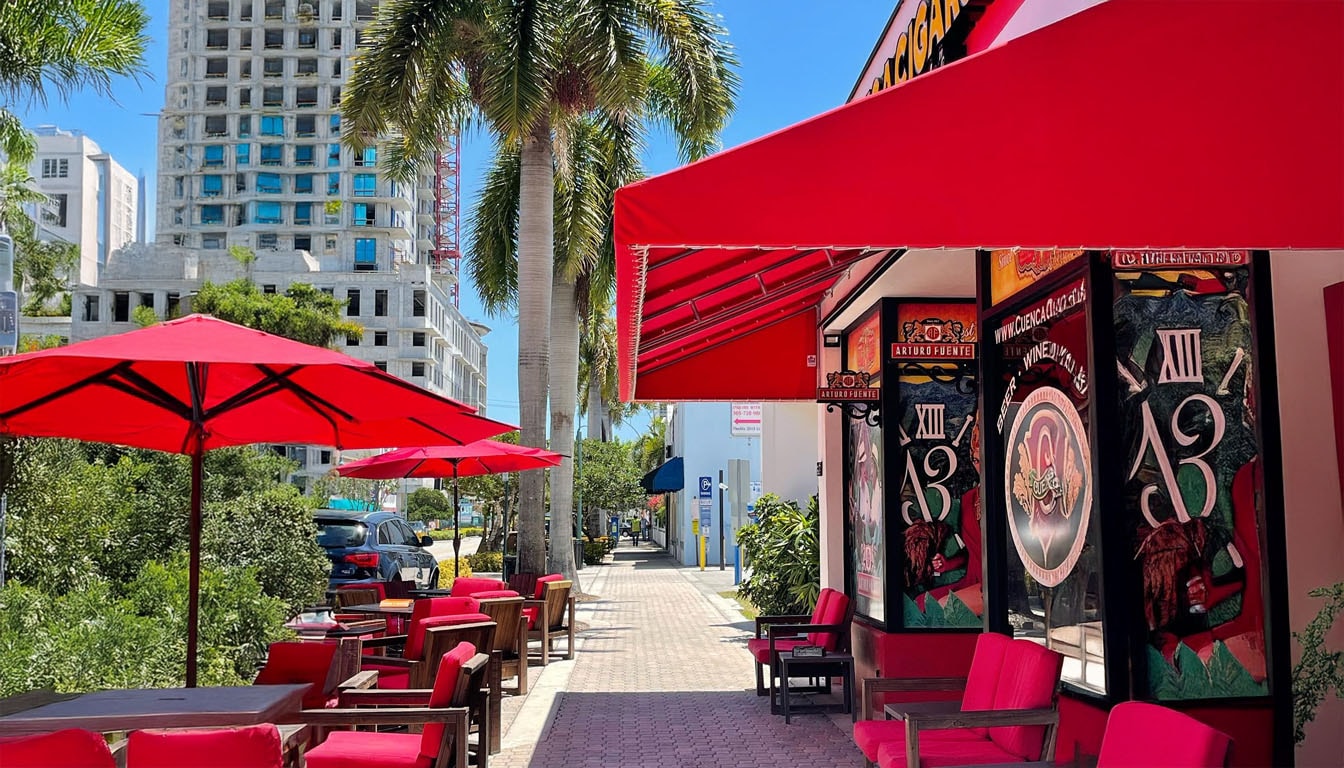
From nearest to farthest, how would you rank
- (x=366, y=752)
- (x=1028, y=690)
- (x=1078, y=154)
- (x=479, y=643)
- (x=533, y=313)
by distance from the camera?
(x=1078, y=154), (x=1028, y=690), (x=366, y=752), (x=479, y=643), (x=533, y=313)

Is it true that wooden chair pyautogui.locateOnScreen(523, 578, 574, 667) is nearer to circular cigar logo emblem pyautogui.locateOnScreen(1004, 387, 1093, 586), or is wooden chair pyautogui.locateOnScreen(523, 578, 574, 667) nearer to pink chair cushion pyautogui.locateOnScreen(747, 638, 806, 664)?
pink chair cushion pyautogui.locateOnScreen(747, 638, 806, 664)

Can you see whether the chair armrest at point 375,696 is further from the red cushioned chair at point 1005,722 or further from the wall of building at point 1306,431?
the wall of building at point 1306,431

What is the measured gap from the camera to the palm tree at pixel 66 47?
1698 cm

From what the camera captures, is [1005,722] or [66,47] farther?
[66,47]

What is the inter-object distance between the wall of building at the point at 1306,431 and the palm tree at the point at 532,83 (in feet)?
35.9

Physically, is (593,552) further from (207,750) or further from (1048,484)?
(207,750)

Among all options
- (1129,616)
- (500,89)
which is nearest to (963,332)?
(1129,616)

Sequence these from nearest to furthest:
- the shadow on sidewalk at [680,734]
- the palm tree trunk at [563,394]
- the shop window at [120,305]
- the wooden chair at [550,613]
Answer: the shadow on sidewalk at [680,734]
the wooden chair at [550,613]
the palm tree trunk at [563,394]
the shop window at [120,305]

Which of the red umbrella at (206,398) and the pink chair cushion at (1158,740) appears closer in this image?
the pink chair cushion at (1158,740)

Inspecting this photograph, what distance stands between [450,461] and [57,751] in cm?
1066

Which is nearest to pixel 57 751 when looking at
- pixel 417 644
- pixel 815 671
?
pixel 417 644

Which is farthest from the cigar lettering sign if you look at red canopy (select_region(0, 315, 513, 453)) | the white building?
the white building

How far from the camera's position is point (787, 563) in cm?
1371

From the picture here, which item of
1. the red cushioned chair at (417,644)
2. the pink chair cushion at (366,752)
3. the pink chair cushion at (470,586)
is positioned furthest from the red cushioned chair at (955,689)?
the pink chair cushion at (470,586)
